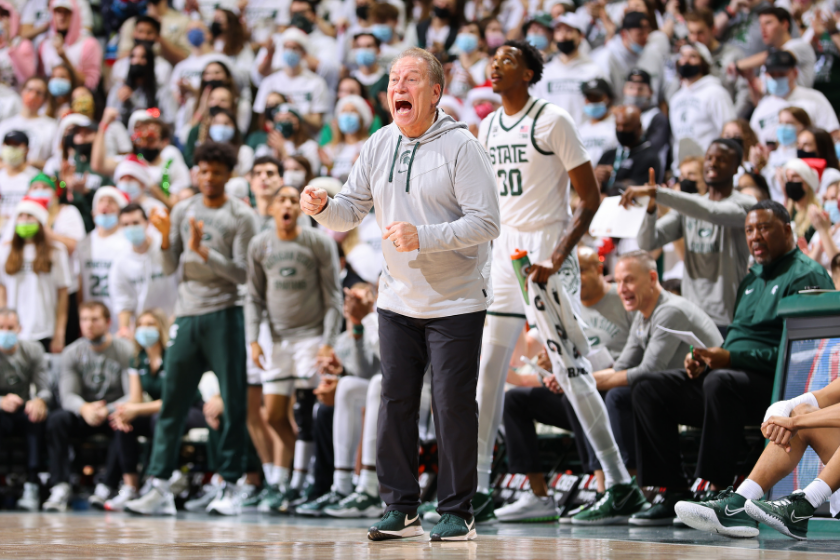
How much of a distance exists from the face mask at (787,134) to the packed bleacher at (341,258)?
19mm

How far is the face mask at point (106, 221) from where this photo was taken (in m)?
10.0

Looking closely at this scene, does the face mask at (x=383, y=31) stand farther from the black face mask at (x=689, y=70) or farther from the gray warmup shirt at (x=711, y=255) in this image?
the gray warmup shirt at (x=711, y=255)

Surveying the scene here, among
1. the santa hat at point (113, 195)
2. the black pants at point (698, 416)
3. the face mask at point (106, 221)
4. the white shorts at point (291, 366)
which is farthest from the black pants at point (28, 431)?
the black pants at point (698, 416)

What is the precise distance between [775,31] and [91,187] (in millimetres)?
7385

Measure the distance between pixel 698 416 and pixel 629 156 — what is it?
373 centimetres

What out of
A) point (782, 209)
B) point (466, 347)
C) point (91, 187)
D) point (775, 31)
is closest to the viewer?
point (466, 347)

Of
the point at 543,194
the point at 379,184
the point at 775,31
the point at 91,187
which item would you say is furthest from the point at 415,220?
the point at 91,187

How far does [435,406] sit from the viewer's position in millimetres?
4203

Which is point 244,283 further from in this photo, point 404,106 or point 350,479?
point 404,106

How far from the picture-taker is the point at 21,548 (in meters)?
3.77

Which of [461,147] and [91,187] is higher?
[91,187]

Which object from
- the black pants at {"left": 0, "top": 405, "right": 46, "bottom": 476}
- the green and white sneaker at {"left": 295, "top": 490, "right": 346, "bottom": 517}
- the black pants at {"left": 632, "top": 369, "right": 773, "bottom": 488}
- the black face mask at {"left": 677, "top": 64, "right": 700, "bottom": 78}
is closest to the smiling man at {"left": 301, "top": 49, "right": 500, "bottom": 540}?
the black pants at {"left": 632, "top": 369, "right": 773, "bottom": 488}

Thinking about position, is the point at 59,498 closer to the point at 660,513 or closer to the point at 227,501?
the point at 227,501

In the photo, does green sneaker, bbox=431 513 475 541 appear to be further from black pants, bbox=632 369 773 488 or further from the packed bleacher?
black pants, bbox=632 369 773 488
